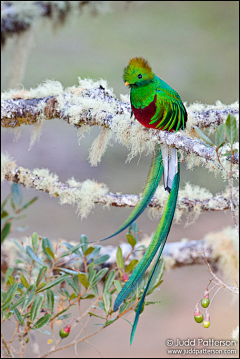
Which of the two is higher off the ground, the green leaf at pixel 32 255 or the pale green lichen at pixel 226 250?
the pale green lichen at pixel 226 250

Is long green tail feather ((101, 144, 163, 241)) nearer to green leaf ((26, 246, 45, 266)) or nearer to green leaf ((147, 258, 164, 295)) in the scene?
green leaf ((147, 258, 164, 295))

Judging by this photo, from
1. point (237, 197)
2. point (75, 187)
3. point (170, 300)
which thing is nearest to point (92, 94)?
point (75, 187)

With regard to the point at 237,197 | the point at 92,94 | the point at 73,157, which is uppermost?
the point at 73,157

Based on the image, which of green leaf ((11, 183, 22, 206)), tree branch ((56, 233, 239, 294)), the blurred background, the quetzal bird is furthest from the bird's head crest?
the blurred background

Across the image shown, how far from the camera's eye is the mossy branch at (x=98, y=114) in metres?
0.55

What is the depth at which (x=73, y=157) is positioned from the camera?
2.31 meters

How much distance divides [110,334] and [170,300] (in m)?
0.37

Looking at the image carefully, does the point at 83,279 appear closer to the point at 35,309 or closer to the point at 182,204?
the point at 35,309

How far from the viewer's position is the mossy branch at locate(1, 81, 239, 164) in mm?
546

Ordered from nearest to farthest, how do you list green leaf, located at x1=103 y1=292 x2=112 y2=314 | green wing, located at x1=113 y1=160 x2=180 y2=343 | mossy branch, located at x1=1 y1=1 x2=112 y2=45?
1. green wing, located at x1=113 y1=160 x2=180 y2=343
2. green leaf, located at x1=103 y1=292 x2=112 y2=314
3. mossy branch, located at x1=1 y1=1 x2=112 y2=45

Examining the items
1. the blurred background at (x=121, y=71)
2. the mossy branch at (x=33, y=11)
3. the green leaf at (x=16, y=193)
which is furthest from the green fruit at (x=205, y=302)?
the blurred background at (x=121, y=71)

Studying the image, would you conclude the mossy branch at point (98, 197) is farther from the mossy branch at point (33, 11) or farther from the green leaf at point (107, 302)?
the mossy branch at point (33, 11)

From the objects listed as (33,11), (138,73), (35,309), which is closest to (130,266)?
(35,309)

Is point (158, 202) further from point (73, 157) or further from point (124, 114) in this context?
point (73, 157)
